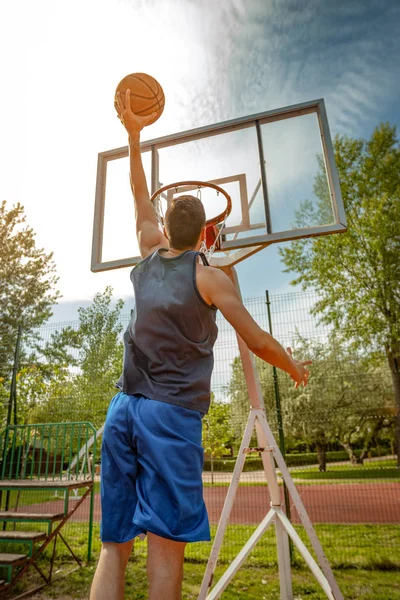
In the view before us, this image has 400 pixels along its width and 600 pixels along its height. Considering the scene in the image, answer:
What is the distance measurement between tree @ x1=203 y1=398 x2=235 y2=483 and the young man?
3.92m

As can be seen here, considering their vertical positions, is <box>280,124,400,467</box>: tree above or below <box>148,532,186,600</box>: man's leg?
above

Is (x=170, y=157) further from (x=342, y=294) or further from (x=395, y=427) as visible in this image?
(x=342, y=294)

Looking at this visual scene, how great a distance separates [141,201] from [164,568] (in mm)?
1505

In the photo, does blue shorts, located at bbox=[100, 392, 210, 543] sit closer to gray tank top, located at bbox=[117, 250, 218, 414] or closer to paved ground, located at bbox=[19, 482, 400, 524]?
gray tank top, located at bbox=[117, 250, 218, 414]

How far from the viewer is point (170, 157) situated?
13.3 feet

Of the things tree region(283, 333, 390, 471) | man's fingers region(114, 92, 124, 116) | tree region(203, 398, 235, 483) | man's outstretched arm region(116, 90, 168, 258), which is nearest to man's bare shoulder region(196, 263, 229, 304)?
man's outstretched arm region(116, 90, 168, 258)

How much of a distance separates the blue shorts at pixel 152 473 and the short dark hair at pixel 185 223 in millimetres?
636

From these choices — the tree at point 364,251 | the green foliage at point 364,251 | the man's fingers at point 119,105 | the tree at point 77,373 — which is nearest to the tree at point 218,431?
the tree at point 77,373

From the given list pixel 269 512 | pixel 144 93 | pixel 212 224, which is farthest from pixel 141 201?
pixel 269 512

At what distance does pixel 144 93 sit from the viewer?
293 cm

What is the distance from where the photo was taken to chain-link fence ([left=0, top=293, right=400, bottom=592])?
5238 mm

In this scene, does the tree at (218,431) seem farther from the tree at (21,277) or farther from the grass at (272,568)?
the tree at (21,277)

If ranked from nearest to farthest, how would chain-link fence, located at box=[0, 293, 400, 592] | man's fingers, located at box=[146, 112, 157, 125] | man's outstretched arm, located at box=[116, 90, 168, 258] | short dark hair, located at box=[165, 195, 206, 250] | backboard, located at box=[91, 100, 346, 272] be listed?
short dark hair, located at box=[165, 195, 206, 250] < man's outstretched arm, located at box=[116, 90, 168, 258] < man's fingers, located at box=[146, 112, 157, 125] < backboard, located at box=[91, 100, 346, 272] < chain-link fence, located at box=[0, 293, 400, 592]

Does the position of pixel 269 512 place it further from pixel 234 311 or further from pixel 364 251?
pixel 364 251
